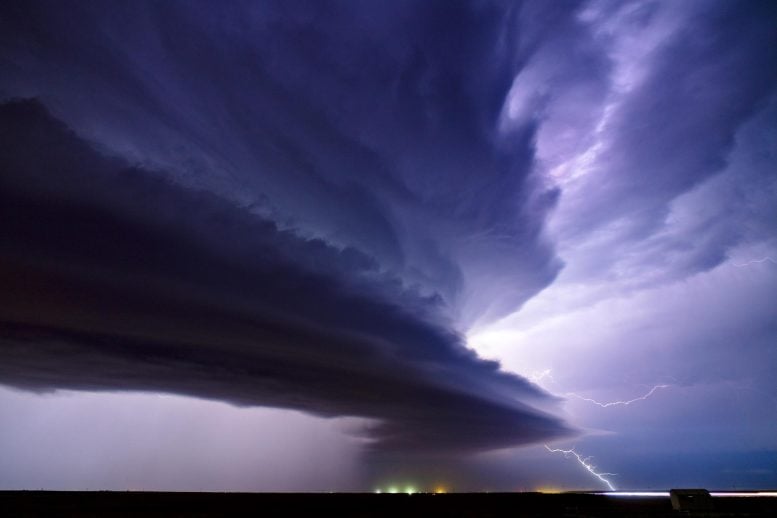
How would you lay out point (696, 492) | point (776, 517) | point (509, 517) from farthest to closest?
point (696, 492)
point (509, 517)
point (776, 517)

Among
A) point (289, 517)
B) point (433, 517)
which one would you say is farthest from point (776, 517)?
point (289, 517)

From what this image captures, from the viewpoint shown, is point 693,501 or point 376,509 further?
point 376,509

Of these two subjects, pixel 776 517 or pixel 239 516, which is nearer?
pixel 776 517

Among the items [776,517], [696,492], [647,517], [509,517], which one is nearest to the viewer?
[776,517]

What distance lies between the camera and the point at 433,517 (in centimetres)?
6128

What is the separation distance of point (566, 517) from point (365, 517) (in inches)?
1102

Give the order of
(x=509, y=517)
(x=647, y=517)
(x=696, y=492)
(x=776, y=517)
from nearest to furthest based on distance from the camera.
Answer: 1. (x=776, y=517)
2. (x=647, y=517)
3. (x=509, y=517)
4. (x=696, y=492)

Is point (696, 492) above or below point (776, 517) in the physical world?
above

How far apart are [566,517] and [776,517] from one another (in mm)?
22873

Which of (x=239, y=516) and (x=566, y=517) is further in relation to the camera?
(x=239, y=516)

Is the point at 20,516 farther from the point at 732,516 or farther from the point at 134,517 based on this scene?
the point at 732,516

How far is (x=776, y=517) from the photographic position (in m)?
47.8

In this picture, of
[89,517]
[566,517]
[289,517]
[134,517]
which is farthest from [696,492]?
[89,517]

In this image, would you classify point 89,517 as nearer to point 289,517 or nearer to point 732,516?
point 289,517
